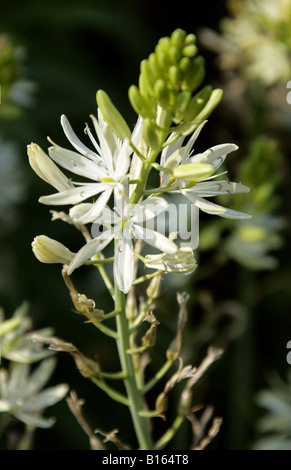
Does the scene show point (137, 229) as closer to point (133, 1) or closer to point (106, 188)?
point (106, 188)

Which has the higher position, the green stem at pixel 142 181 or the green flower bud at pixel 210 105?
the green flower bud at pixel 210 105

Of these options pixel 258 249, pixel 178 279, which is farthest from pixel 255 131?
pixel 178 279

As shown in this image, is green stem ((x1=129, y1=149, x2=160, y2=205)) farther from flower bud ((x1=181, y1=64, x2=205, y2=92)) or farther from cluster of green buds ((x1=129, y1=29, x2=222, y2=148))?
flower bud ((x1=181, y1=64, x2=205, y2=92))

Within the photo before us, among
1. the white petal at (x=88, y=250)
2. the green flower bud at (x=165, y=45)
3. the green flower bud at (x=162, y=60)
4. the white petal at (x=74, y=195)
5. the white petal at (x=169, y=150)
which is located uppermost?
the green flower bud at (x=165, y=45)

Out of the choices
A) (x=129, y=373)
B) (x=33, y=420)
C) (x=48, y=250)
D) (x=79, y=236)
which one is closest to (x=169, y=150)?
(x=48, y=250)

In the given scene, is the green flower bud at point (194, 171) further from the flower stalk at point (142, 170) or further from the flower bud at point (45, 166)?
the flower bud at point (45, 166)

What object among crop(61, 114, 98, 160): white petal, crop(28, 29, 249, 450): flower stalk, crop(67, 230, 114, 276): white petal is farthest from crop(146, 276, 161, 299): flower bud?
crop(61, 114, 98, 160): white petal

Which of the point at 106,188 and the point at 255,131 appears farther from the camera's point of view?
the point at 255,131

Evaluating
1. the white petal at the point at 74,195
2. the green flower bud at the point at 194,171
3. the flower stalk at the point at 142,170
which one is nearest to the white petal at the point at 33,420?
the flower stalk at the point at 142,170
